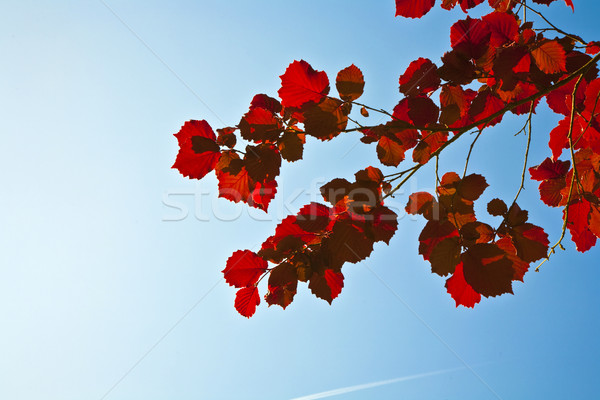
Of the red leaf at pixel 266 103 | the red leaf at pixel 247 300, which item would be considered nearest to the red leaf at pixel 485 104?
the red leaf at pixel 266 103

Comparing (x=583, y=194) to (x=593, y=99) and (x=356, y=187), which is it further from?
(x=356, y=187)

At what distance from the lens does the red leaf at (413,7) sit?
1119mm

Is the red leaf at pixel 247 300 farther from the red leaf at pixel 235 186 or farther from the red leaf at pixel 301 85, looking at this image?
the red leaf at pixel 301 85

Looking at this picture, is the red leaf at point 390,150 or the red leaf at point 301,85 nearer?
the red leaf at point 301,85

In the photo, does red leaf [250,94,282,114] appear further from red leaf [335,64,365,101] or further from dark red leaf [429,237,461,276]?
dark red leaf [429,237,461,276]

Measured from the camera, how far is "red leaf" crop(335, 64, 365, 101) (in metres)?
1.03

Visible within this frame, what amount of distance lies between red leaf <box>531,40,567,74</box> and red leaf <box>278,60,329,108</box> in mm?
602

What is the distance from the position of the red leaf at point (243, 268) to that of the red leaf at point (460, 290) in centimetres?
53

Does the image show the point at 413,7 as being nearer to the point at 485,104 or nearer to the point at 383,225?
the point at 485,104

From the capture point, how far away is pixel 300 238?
1.06m

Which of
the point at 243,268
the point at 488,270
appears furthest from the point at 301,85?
the point at 488,270

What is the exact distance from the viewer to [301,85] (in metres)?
1.05

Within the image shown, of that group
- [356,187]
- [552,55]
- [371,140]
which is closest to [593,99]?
[552,55]

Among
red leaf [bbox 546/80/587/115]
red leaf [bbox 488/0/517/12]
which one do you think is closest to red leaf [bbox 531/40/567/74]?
red leaf [bbox 546/80/587/115]
